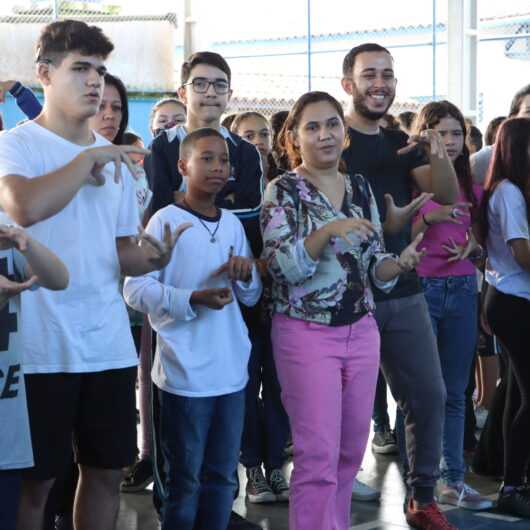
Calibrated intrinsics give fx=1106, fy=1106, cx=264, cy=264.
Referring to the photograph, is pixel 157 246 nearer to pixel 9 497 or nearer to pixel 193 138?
pixel 193 138

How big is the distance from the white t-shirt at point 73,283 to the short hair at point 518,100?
279 centimetres

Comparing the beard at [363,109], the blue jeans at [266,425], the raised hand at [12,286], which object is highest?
the beard at [363,109]

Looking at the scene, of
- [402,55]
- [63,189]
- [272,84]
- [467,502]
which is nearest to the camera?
[63,189]

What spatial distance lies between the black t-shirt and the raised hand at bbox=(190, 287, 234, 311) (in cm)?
75

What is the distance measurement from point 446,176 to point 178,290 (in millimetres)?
1246

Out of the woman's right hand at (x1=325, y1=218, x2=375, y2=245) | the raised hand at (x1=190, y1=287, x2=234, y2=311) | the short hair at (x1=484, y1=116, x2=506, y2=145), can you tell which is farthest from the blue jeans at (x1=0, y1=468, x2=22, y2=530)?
the short hair at (x1=484, y1=116, x2=506, y2=145)

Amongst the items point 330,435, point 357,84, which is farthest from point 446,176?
point 330,435

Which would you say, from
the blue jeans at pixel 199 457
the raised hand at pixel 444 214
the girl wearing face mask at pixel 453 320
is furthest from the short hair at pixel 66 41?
the girl wearing face mask at pixel 453 320

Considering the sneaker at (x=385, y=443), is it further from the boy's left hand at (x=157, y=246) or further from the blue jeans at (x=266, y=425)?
the boy's left hand at (x=157, y=246)

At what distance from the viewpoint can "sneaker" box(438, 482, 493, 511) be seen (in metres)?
4.61

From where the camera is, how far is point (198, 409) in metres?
3.59

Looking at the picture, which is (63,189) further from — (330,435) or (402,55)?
(402,55)

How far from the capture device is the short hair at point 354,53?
4.30 metres

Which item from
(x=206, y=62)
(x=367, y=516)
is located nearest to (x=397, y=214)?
(x=206, y=62)
